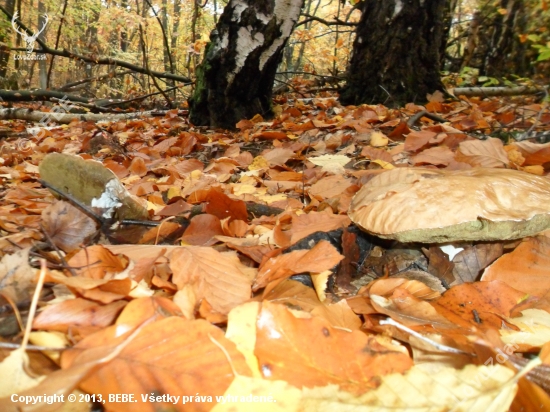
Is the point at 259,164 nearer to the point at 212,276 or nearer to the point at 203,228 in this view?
the point at 203,228

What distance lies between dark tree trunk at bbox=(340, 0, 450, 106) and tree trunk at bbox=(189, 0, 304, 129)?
Answer: 913 millimetres

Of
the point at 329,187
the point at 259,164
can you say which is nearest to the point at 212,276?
the point at 329,187

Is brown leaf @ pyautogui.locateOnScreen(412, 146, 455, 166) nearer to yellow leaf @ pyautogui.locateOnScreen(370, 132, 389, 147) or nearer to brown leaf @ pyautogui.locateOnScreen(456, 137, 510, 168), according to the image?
brown leaf @ pyautogui.locateOnScreen(456, 137, 510, 168)

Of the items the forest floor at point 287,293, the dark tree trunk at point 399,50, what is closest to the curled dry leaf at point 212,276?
the forest floor at point 287,293

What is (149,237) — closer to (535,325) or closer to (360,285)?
(360,285)

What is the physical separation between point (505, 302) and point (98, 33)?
897 inches

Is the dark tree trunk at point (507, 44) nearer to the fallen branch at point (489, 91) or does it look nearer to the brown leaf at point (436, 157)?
the fallen branch at point (489, 91)

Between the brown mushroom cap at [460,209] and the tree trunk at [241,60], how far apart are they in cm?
340

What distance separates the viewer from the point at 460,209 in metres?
1.20

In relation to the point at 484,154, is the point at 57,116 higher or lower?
lower

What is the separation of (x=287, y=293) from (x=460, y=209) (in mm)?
585

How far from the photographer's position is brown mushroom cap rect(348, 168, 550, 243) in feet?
3.90

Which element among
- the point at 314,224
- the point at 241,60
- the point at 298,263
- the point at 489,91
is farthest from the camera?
the point at 489,91

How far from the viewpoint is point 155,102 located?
7152 millimetres
